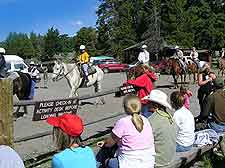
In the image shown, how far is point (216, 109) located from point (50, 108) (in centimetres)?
318

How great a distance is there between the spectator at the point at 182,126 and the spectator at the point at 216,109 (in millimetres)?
1078

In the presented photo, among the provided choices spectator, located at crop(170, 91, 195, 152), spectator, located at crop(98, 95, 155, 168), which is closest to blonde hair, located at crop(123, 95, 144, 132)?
spectator, located at crop(98, 95, 155, 168)

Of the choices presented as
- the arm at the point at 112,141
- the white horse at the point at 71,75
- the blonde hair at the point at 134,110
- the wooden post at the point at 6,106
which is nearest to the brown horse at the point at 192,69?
the white horse at the point at 71,75

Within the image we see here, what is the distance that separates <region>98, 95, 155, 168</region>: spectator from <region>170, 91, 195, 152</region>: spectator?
83.8 inches

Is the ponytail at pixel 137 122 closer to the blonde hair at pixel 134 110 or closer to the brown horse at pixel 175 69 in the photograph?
the blonde hair at pixel 134 110

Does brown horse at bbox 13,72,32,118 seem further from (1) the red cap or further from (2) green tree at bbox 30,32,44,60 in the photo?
(2) green tree at bbox 30,32,44,60

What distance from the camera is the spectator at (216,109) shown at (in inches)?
360

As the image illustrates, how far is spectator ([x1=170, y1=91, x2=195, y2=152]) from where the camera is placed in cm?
822

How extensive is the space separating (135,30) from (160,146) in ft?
263

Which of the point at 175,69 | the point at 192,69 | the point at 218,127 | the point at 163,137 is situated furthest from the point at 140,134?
the point at 192,69

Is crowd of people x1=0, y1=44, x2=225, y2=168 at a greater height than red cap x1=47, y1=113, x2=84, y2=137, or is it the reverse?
red cap x1=47, y1=113, x2=84, y2=137

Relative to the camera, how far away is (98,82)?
22.4m

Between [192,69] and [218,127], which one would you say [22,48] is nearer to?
[192,69]

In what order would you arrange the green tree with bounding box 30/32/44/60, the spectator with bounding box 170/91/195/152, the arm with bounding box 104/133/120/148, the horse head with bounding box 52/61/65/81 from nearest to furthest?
the arm with bounding box 104/133/120/148 → the spectator with bounding box 170/91/195/152 → the horse head with bounding box 52/61/65/81 → the green tree with bounding box 30/32/44/60
